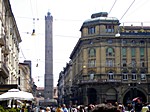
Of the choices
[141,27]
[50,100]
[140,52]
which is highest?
[141,27]

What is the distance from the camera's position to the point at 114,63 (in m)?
69.6

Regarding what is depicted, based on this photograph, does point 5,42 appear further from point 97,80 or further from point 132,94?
point 132,94

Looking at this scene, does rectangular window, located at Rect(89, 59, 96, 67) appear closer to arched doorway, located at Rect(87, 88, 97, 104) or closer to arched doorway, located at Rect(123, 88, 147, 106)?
arched doorway, located at Rect(87, 88, 97, 104)

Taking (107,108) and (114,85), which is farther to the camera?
(114,85)

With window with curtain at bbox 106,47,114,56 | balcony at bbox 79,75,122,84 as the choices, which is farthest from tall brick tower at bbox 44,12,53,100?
window with curtain at bbox 106,47,114,56

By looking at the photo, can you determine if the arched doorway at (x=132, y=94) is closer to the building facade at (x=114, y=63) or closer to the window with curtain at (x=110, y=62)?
the building facade at (x=114, y=63)

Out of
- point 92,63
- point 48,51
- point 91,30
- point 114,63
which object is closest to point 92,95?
point 92,63

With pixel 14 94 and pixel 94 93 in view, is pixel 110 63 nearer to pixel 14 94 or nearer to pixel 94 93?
pixel 94 93

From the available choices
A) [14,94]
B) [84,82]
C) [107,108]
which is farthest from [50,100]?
[107,108]

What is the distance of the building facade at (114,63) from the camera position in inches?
2707

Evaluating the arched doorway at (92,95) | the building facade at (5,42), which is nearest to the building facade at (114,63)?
the arched doorway at (92,95)

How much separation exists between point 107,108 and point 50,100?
134m

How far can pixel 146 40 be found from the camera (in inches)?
2773

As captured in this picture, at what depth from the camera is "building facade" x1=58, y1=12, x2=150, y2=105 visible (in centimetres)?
6875
